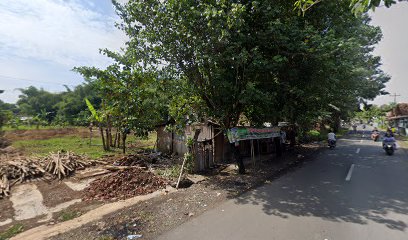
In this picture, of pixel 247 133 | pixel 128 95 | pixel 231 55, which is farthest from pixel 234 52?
pixel 128 95

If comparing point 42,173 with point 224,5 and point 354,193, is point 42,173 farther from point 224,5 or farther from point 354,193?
point 354,193

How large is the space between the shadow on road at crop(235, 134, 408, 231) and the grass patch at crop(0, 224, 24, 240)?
5848 millimetres

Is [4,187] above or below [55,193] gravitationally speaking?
above

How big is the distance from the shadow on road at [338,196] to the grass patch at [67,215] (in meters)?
4.71

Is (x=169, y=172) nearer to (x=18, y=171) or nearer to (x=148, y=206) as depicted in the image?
(x=148, y=206)

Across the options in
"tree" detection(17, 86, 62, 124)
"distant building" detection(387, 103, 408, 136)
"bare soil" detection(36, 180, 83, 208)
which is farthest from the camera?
"tree" detection(17, 86, 62, 124)

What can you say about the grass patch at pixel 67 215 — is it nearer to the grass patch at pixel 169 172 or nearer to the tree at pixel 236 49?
the grass patch at pixel 169 172

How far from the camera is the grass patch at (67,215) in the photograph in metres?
6.98

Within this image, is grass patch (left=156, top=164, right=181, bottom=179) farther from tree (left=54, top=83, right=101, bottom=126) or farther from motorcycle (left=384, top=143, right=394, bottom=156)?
tree (left=54, top=83, right=101, bottom=126)

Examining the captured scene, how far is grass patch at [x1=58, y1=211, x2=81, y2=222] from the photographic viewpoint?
22.9 feet

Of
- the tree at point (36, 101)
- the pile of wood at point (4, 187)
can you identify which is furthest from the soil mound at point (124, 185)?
the tree at point (36, 101)

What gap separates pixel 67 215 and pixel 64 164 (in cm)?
498

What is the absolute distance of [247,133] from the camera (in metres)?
11.4

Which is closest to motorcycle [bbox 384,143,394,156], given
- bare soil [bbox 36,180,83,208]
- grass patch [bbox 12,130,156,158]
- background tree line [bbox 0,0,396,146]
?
background tree line [bbox 0,0,396,146]
